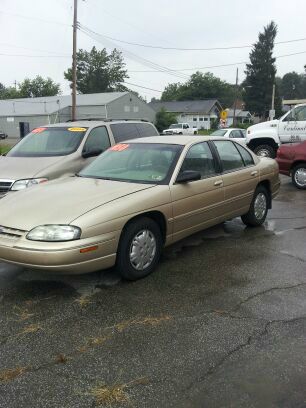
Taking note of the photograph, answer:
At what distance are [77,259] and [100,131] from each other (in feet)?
16.0

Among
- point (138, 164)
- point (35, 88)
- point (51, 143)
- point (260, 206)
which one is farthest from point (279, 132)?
point (35, 88)

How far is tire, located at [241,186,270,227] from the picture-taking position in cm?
653

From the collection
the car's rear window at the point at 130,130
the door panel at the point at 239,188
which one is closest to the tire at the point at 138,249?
the door panel at the point at 239,188

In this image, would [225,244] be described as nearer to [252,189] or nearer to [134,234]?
[252,189]

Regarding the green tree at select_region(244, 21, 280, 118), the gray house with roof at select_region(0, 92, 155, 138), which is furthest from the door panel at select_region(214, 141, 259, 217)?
the green tree at select_region(244, 21, 280, 118)

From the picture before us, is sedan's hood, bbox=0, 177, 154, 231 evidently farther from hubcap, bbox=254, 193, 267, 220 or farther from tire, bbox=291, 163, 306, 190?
tire, bbox=291, 163, 306, 190

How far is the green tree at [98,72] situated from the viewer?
3376 inches

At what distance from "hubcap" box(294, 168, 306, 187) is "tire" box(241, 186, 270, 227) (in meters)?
4.26

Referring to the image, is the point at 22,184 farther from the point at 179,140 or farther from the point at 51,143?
the point at 179,140

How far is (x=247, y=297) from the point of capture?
163 inches

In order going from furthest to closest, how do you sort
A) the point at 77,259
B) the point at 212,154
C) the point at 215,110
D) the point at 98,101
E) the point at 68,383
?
1. the point at 215,110
2. the point at 98,101
3. the point at 212,154
4. the point at 77,259
5. the point at 68,383

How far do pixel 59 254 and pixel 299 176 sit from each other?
326 inches

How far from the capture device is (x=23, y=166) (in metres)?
7.25

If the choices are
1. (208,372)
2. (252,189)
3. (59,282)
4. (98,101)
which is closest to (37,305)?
(59,282)
